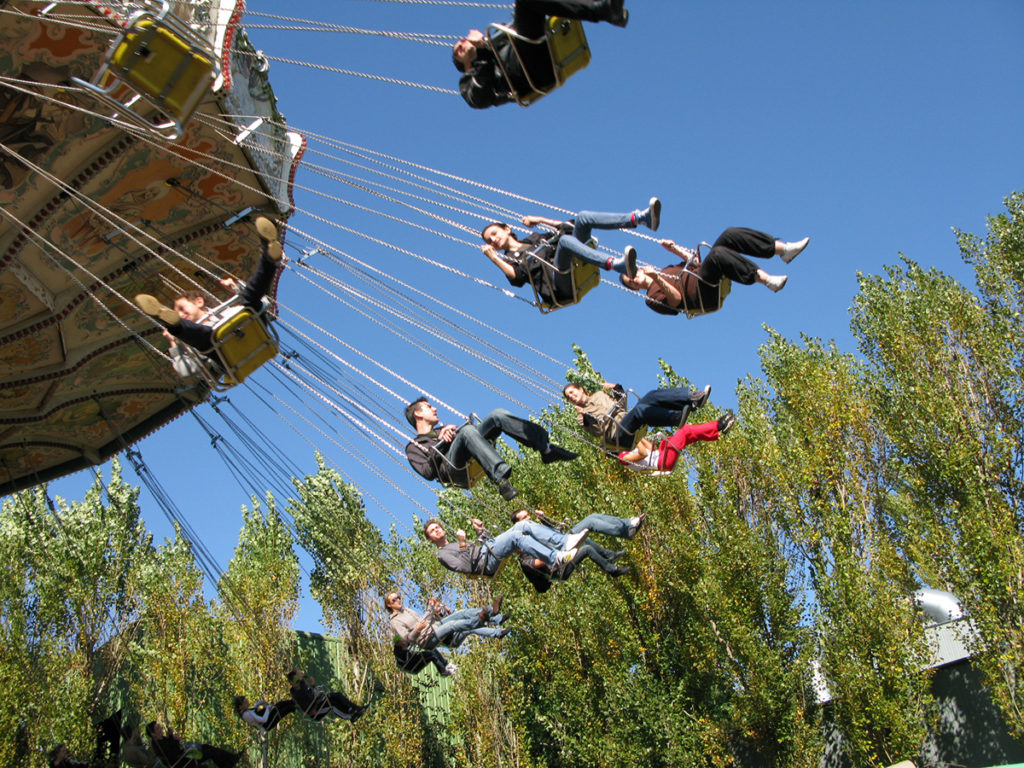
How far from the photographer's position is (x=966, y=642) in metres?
14.3

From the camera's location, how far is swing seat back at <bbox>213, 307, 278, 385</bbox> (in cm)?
750

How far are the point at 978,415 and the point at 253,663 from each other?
48.2ft

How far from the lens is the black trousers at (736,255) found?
24.8ft

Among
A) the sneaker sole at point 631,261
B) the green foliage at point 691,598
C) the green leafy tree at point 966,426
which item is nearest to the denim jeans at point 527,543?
the sneaker sole at point 631,261

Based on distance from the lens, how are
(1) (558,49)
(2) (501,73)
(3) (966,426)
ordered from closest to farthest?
(1) (558,49) → (2) (501,73) → (3) (966,426)

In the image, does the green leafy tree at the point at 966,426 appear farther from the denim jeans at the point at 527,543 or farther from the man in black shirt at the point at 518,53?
the man in black shirt at the point at 518,53

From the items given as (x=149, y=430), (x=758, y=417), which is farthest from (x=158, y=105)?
(x=758, y=417)

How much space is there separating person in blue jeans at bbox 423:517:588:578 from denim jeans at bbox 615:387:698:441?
3.95 feet

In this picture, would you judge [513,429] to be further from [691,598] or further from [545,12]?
[691,598]

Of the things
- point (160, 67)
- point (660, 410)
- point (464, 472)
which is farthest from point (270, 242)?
point (660, 410)

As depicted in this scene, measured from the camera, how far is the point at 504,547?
8.59 meters

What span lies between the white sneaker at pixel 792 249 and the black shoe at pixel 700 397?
4.86 feet

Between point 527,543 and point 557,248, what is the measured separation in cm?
276

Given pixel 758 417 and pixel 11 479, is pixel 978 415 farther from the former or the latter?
pixel 11 479
